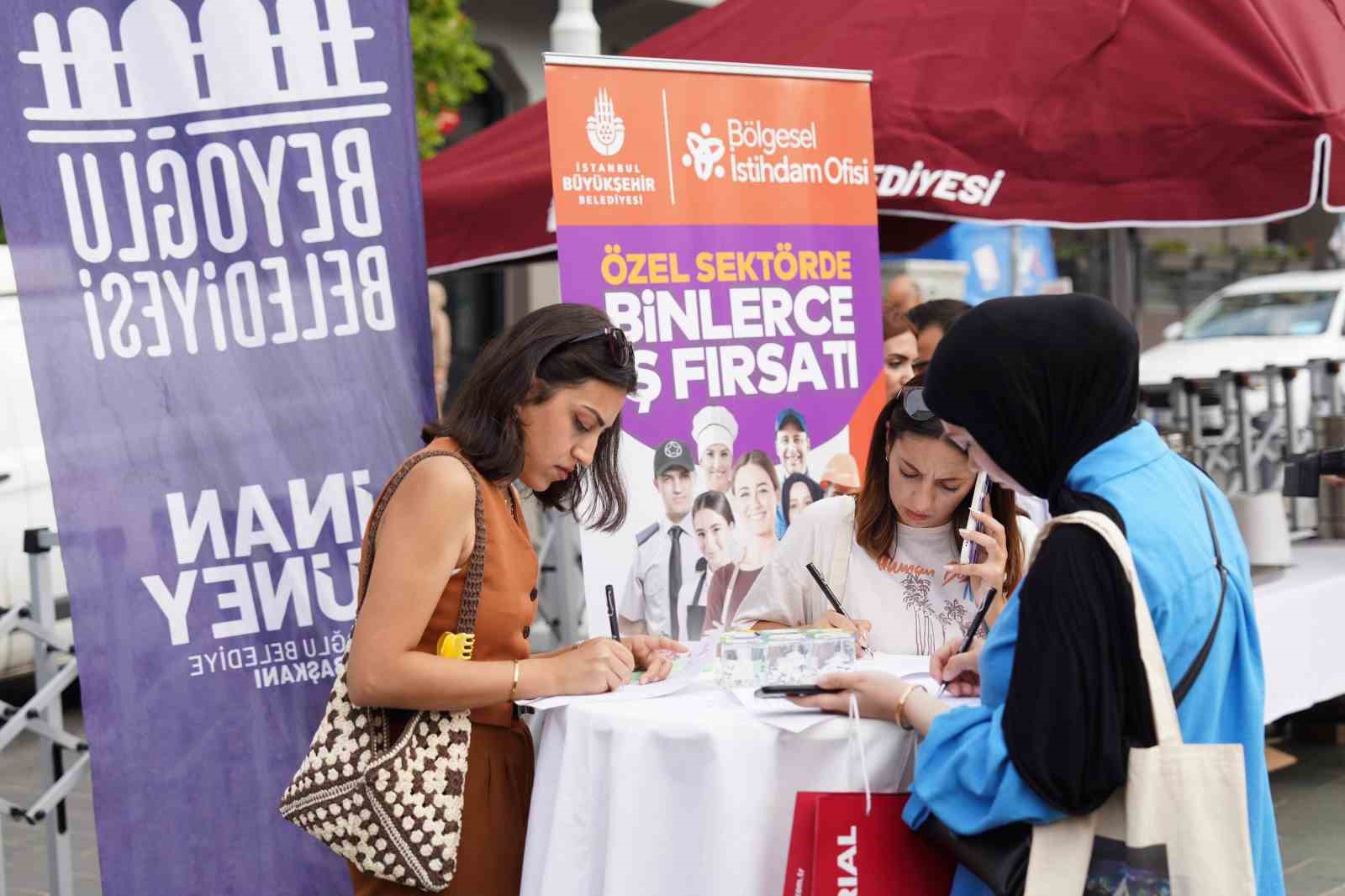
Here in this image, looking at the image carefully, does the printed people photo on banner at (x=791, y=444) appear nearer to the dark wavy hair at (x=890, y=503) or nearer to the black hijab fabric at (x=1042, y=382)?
the dark wavy hair at (x=890, y=503)

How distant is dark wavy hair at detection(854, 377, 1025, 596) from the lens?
3346 millimetres

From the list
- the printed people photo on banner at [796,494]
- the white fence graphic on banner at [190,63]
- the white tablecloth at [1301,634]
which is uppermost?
the white fence graphic on banner at [190,63]

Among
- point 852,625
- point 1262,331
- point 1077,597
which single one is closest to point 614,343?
point 852,625

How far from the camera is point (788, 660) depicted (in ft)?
9.46

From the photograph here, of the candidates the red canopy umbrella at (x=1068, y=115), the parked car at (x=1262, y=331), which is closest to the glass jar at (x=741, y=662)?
the red canopy umbrella at (x=1068, y=115)

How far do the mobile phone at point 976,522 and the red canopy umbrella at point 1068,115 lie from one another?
190 centimetres

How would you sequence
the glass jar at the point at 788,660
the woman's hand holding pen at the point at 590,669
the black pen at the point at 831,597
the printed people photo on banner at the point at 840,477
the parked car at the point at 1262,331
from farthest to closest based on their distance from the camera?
the parked car at the point at 1262,331, the printed people photo on banner at the point at 840,477, the black pen at the point at 831,597, the glass jar at the point at 788,660, the woman's hand holding pen at the point at 590,669

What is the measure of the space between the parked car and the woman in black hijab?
11.0 metres

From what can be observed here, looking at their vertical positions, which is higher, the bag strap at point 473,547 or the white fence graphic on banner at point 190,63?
the white fence graphic on banner at point 190,63

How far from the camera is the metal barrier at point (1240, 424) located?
23.2 ft

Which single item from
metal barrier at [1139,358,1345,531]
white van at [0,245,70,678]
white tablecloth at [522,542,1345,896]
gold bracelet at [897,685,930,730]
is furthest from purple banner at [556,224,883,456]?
white van at [0,245,70,678]

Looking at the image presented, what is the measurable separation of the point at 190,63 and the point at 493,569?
148 cm

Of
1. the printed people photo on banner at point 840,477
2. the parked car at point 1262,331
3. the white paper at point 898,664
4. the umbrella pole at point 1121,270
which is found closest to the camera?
the white paper at point 898,664

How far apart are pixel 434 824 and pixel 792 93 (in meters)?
2.54
